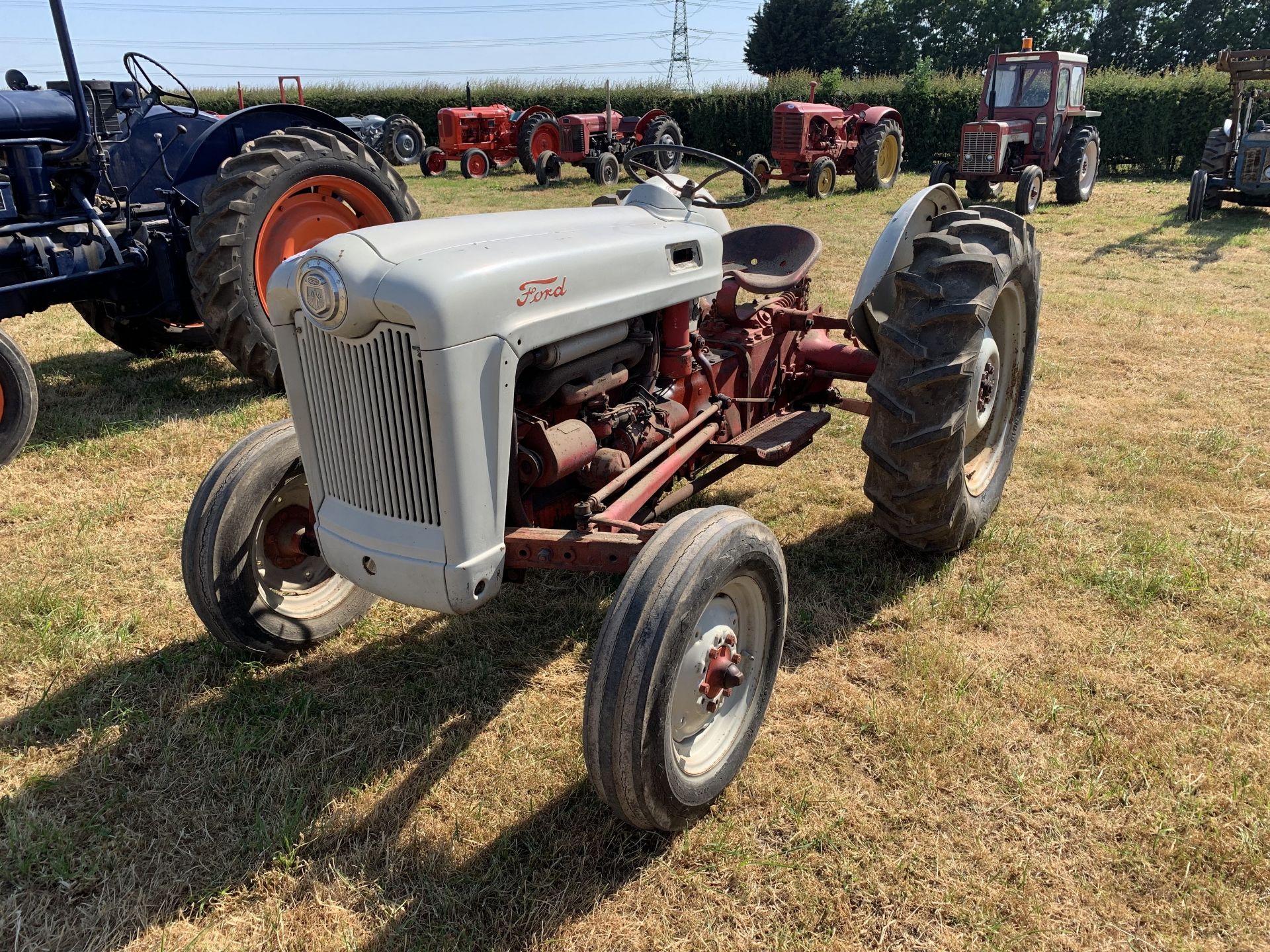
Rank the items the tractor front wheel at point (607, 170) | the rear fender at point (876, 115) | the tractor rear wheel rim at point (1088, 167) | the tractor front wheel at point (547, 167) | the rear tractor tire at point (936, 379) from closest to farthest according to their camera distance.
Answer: the rear tractor tire at point (936, 379) → the tractor rear wheel rim at point (1088, 167) → the rear fender at point (876, 115) → the tractor front wheel at point (607, 170) → the tractor front wheel at point (547, 167)

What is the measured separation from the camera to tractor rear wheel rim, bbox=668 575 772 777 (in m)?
2.36

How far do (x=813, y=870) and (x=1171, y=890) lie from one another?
86 cm

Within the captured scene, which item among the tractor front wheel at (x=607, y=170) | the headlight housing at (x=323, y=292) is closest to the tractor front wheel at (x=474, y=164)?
the tractor front wheel at (x=607, y=170)

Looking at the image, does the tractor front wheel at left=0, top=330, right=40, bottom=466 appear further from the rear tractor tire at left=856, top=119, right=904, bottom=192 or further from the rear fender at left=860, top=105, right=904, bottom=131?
the rear fender at left=860, top=105, right=904, bottom=131

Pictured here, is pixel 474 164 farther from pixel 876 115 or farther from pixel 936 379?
pixel 936 379

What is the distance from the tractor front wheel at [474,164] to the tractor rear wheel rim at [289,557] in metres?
17.0

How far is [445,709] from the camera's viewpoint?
2912 millimetres

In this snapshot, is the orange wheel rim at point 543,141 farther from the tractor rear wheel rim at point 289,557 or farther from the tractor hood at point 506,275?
the tractor rear wheel rim at point 289,557

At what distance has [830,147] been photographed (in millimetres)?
15352

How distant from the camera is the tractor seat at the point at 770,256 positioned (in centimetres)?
413

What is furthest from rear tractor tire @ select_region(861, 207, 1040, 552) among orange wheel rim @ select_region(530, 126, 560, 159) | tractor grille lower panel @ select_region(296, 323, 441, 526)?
orange wheel rim @ select_region(530, 126, 560, 159)

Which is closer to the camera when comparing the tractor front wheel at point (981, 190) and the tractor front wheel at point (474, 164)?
the tractor front wheel at point (981, 190)

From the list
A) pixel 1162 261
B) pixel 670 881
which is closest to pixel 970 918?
pixel 670 881

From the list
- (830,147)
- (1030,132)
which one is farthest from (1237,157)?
(830,147)
